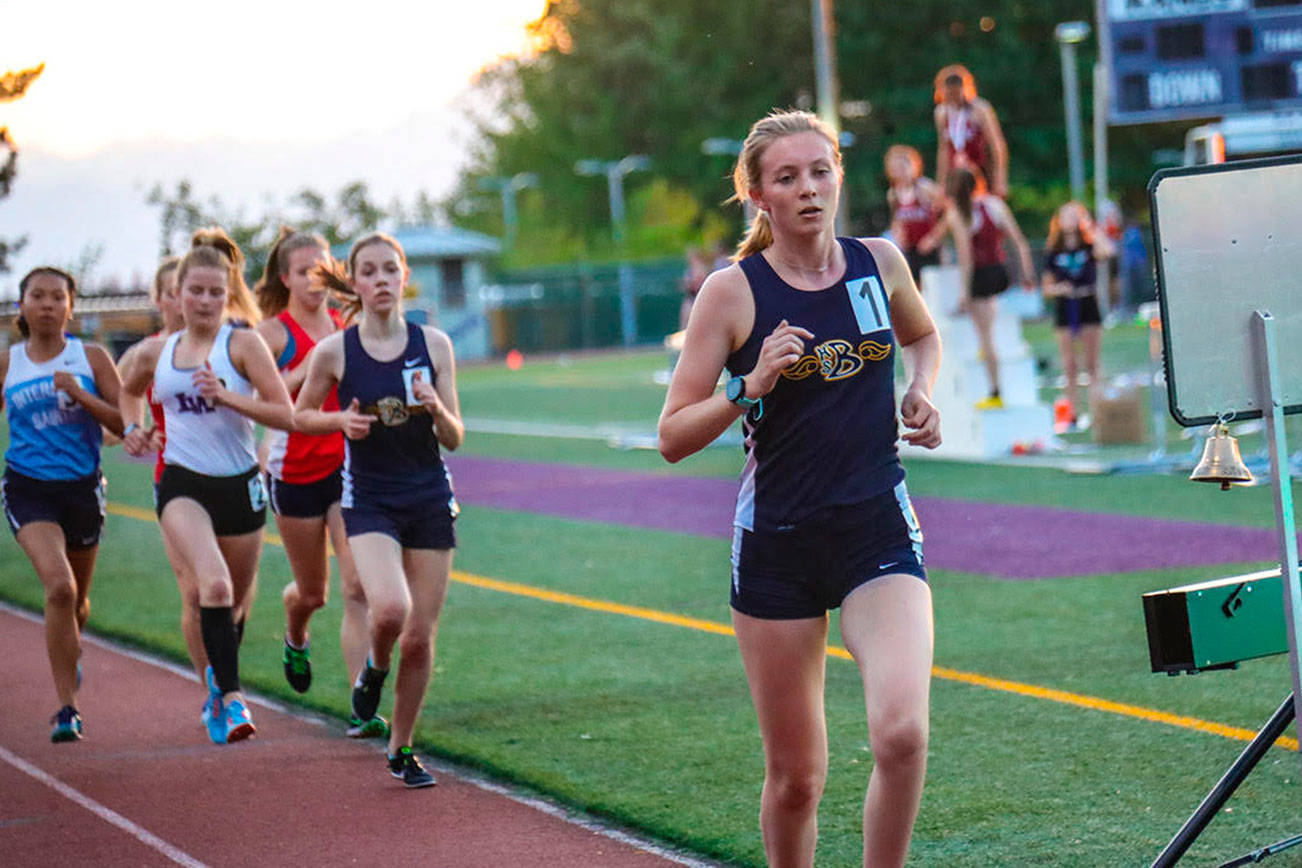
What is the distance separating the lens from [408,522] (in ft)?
A: 23.9

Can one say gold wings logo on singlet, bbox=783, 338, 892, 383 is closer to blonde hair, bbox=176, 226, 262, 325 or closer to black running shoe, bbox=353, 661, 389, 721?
black running shoe, bbox=353, 661, 389, 721

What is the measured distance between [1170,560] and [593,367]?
111 ft

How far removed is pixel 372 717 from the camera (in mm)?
8070

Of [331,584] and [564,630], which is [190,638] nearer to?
[564,630]

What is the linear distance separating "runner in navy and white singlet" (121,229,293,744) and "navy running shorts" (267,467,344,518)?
1.08 feet

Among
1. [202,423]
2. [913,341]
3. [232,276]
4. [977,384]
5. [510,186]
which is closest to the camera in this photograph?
[913,341]

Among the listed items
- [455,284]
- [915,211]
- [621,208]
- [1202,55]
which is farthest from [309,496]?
[621,208]

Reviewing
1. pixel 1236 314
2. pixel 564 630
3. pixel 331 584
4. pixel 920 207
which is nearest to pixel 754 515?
pixel 1236 314

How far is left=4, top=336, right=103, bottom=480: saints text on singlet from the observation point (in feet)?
27.8

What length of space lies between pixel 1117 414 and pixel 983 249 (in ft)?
7.59

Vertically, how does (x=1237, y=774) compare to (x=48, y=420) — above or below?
below

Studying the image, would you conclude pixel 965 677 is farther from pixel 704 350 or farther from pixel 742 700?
pixel 704 350

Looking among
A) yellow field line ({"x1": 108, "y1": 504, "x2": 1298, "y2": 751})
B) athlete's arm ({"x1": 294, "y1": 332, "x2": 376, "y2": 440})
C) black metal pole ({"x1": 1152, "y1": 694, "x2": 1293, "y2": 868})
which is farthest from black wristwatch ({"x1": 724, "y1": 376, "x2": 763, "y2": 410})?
athlete's arm ({"x1": 294, "y1": 332, "x2": 376, "y2": 440})

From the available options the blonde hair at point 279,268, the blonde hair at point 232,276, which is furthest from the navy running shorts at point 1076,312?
the blonde hair at point 232,276
